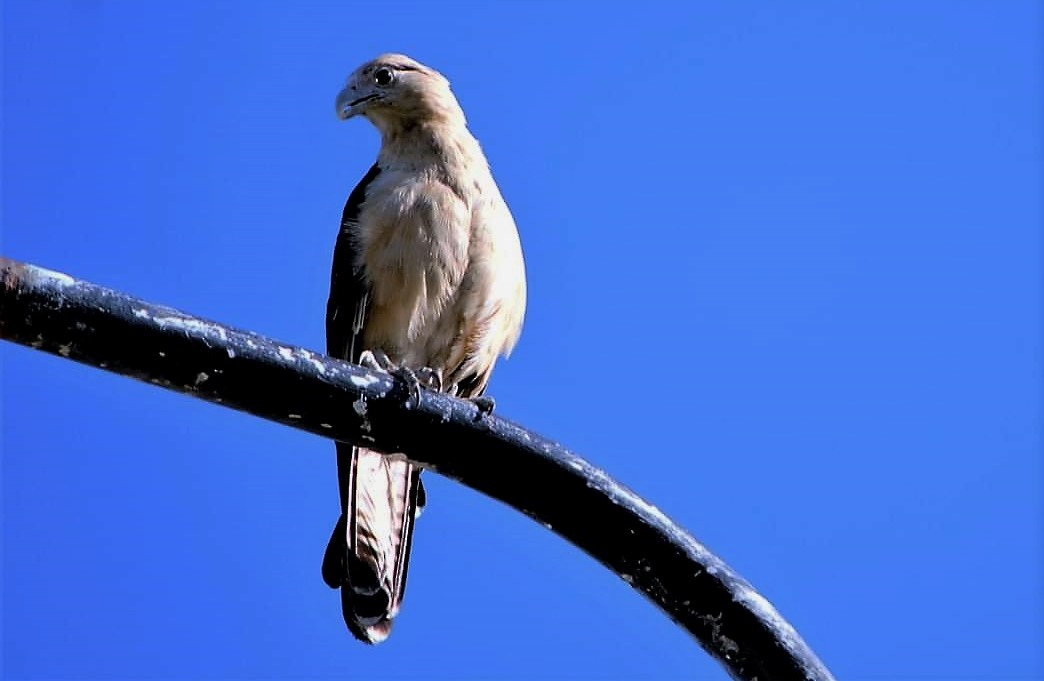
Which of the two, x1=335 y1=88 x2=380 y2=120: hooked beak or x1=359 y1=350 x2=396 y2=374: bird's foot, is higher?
x1=335 y1=88 x2=380 y2=120: hooked beak

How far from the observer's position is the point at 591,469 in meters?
2.61

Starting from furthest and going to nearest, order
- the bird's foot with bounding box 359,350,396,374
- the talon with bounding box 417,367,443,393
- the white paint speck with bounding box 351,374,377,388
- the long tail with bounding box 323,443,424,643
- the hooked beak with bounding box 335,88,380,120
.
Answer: the hooked beak with bounding box 335,88,380,120 → the talon with bounding box 417,367,443,393 → the long tail with bounding box 323,443,424,643 → the bird's foot with bounding box 359,350,396,374 → the white paint speck with bounding box 351,374,377,388

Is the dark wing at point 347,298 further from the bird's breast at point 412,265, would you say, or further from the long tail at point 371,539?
the long tail at point 371,539

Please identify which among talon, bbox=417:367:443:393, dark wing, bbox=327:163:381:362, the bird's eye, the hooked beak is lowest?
talon, bbox=417:367:443:393

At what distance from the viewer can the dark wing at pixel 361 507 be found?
4699 millimetres

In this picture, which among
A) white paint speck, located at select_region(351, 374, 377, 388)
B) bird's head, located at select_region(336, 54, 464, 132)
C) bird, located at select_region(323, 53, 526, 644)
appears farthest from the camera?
bird's head, located at select_region(336, 54, 464, 132)

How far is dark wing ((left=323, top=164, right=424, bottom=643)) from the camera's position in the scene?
15.4 feet

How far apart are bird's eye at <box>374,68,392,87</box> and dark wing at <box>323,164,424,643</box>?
0.55 m

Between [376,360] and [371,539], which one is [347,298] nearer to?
[376,360]

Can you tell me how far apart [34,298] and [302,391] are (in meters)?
0.47

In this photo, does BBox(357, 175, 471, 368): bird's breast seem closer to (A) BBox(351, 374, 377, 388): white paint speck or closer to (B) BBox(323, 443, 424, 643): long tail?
(B) BBox(323, 443, 424, 643): long tail

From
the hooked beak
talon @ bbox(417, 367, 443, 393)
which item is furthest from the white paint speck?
the hooked beak

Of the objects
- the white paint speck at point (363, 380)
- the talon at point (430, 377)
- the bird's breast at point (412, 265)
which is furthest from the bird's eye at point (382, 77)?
the white paint speck at point (363, 380)

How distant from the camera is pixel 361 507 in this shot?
5121mm
